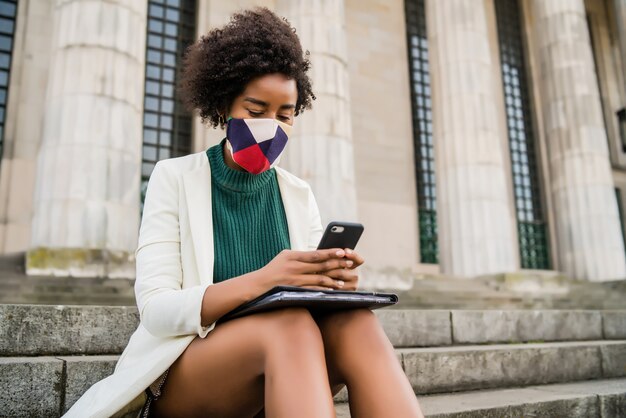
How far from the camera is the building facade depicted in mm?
8898

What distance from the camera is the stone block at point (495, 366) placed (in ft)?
14.5

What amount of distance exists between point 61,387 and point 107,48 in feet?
24.4

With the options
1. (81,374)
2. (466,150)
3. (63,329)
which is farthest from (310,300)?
(466,150)

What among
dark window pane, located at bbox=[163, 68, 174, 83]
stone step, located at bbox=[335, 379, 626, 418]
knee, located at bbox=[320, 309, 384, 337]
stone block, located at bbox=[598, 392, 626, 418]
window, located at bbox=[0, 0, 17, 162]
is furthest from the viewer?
dark window pane, located at bbox=[163, 68, 174, 83]

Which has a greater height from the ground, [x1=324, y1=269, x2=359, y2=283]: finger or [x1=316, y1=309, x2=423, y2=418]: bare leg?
[x1=324, y1=269, x2=359, y2=283]: finger

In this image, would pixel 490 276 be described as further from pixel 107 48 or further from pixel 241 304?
pixel 241 304

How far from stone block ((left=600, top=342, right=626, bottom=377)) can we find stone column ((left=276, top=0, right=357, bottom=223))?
5.85m

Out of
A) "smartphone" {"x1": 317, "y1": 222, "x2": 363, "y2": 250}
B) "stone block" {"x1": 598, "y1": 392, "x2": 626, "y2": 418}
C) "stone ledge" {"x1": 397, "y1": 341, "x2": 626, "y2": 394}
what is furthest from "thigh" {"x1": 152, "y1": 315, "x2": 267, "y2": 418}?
"stone block" {"x1": 598, "y1": 392, "x2": 626, "y2": 418}

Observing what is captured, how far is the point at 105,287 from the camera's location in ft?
23.4

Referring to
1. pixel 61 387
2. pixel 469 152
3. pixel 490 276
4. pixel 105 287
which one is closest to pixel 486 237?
pixel 490 276

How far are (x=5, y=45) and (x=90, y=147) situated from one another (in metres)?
6.08

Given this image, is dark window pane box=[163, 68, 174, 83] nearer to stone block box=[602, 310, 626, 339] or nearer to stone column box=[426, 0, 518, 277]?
stone column box=[426, 0, 518, 277]

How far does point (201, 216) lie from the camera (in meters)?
2.37

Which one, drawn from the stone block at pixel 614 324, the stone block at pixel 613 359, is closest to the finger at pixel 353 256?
the stone block at pixel 613 359
